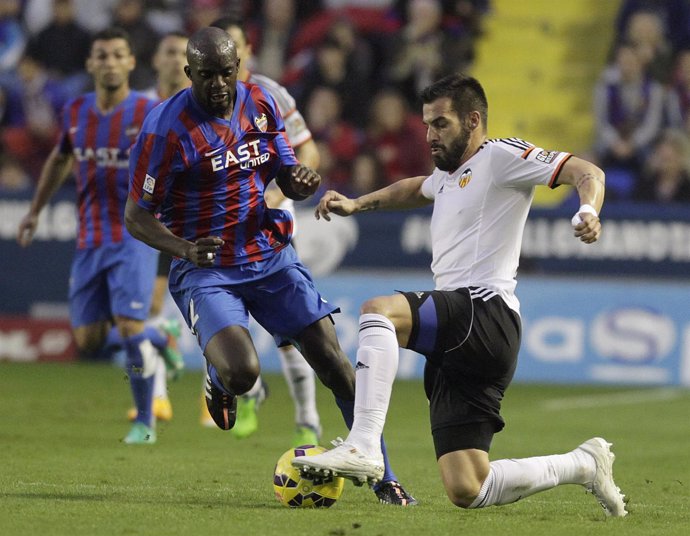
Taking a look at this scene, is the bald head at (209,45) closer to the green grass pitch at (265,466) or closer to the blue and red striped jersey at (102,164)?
the green grass pitch at (265,466)

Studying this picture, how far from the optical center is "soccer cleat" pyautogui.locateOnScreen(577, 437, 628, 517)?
19.8ft

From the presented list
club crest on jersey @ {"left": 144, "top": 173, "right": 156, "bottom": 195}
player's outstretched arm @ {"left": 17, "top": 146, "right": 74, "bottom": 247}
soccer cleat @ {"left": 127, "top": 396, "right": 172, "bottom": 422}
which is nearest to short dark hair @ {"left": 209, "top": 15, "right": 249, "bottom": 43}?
player's outstretched arm @ {"left": 17, "top": 146, "right": 74, "bottom": 247}

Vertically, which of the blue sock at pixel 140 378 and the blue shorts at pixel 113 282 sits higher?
the blue shorts at pixel 113 282

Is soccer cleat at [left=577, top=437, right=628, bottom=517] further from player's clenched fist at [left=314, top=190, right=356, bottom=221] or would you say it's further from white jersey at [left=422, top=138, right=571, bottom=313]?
player's clenched fist at [left=314, top=190, right=356, bottom=221]

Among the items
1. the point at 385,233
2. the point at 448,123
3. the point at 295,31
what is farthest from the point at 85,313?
the point at 295,31

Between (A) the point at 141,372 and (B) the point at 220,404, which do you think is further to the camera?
(A) the point at 141,372

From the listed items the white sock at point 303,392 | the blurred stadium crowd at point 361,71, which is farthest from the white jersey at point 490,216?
the blurred stadium crowd at point 361,71

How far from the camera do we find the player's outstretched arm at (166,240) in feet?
20.3

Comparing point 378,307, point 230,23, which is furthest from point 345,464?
point 230,23

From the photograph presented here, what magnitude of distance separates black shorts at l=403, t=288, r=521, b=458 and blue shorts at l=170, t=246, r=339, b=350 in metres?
0.88

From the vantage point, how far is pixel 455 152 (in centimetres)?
625

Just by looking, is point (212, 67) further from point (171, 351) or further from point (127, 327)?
point (171, 351)

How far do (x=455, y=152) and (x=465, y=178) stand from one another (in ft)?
0.42

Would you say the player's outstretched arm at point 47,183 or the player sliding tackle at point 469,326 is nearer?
the player sliding tackle at point 469,326
